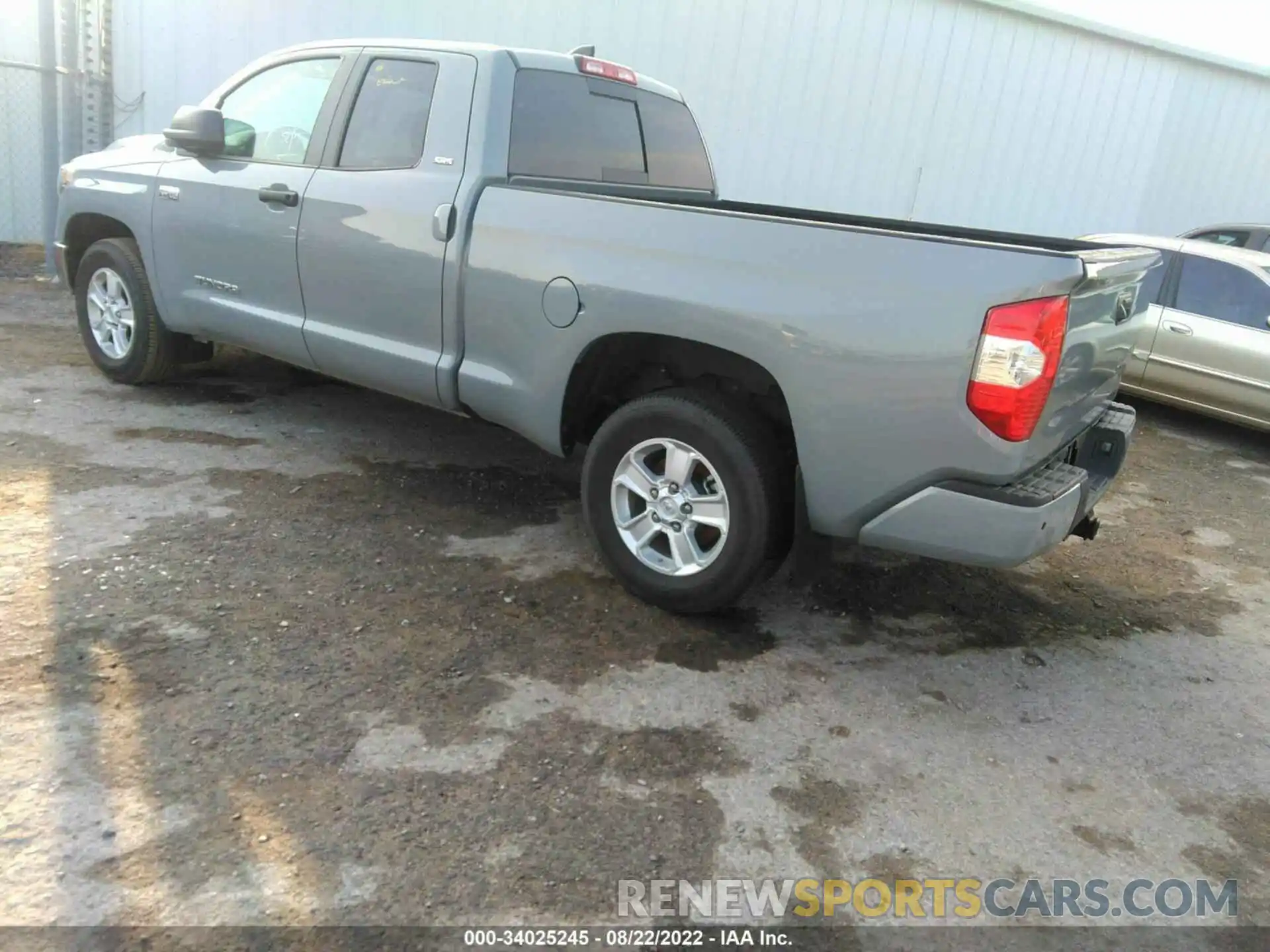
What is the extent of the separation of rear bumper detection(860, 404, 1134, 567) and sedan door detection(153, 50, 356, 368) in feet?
9.45

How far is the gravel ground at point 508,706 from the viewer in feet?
7.61

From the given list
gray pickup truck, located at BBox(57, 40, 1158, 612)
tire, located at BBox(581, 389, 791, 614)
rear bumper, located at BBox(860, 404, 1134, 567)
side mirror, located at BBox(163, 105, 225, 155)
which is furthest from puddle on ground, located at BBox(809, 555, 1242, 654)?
side mirror, located at BBox(163, 105, 225, 155)

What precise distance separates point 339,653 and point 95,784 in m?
0.82

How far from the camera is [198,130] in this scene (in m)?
4.59

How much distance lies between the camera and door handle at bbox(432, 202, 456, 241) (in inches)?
150

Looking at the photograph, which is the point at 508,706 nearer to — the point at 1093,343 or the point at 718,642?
the point at 718,642

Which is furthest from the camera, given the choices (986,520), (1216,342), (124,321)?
(1216,342)

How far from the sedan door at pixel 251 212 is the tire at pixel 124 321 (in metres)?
0.23

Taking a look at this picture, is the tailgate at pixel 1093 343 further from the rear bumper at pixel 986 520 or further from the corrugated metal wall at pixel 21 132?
the corrugated metal wall at pixel 21 132

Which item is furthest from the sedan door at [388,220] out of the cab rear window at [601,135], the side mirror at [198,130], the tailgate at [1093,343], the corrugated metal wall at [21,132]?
the corrugated metal wall at [21,132]

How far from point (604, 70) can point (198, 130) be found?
6.36 ft

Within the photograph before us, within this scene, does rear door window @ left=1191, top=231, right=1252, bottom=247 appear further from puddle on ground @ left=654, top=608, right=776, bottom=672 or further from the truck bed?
puddle on ground @ left=654, top=608, right=776, bottom=672

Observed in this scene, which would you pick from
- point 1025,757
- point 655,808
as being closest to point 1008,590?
point 1025,757

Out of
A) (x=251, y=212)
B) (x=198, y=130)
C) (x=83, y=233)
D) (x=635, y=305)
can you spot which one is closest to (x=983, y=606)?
(x=635, y=305)
